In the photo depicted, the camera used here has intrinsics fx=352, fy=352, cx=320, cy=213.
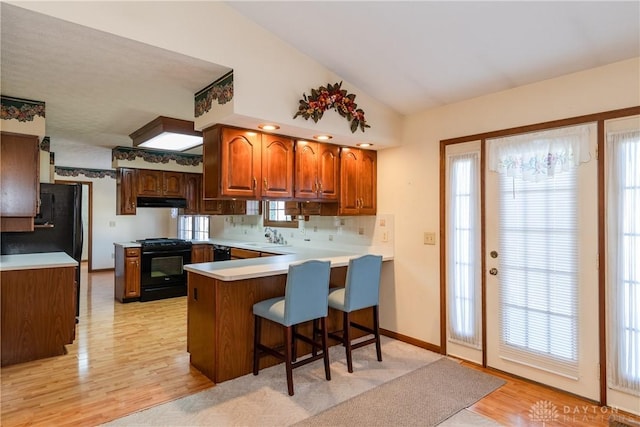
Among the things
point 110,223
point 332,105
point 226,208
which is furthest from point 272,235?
point 110,223

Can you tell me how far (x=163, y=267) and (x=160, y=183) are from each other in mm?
1399

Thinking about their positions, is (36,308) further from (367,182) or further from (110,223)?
(110,223)

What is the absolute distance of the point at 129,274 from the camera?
5.30 metres

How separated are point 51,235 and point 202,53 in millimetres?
3458

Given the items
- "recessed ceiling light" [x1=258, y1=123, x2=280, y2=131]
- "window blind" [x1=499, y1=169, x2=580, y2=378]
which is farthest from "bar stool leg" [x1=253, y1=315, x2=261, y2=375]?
"window blind" [x1=499, y1=169, x2=580, y2=378]

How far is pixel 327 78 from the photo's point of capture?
3098 mm

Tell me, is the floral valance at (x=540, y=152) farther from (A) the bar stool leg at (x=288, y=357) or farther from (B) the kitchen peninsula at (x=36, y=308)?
(B) the kitchen peninsula at (x=36, y=308)

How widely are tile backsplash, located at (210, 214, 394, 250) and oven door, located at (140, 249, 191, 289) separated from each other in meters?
1.15

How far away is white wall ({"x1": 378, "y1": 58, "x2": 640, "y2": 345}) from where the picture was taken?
256cm

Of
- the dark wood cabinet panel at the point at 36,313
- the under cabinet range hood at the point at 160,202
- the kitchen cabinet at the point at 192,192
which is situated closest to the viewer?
the dark wood cabinet panel at the point at 36,313

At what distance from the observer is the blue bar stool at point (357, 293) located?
9.84 feet

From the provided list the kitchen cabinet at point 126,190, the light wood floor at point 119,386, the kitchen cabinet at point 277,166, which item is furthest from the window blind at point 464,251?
the kitchen cabinet at point 126,190

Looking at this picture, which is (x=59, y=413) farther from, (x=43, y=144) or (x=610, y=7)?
(x=610, y=7)

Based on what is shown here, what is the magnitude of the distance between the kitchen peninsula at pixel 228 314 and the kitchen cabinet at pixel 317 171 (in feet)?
2.63
